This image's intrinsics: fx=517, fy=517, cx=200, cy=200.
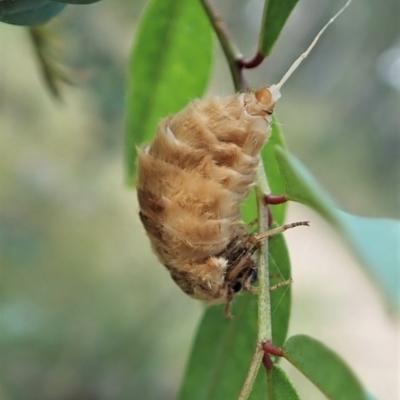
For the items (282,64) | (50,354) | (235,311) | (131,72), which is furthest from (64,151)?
(235,311)

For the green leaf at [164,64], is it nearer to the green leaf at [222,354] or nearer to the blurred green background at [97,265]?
the green leaf at [222,354]

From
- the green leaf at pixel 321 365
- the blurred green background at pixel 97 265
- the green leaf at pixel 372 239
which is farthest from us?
the blurred green background at pixel 97 265

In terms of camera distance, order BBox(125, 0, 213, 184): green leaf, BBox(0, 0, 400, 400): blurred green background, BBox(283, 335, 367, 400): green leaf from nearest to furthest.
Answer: BBox(283, 335, 367, 400): green leaf, BBox(125, 0, 213, 184): green leaf, BBox(0, 0, 400, 400): blurred green background

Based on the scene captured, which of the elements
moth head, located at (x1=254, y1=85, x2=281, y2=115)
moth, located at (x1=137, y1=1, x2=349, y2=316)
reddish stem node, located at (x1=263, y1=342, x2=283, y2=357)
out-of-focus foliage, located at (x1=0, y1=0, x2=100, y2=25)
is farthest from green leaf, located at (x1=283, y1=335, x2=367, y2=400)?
out-of-focus foliage, located at (x1=0, y1=0, x2=100, y2=25)

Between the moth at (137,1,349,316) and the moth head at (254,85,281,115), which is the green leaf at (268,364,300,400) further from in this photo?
the moth head at (254,85,281,115)

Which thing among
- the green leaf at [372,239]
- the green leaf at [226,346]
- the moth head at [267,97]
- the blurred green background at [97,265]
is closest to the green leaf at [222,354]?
the green leaf at [226,346]

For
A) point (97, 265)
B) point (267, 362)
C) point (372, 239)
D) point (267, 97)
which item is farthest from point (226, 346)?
point (97, 265)

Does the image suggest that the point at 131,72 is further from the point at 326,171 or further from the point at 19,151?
the point at 326,171
